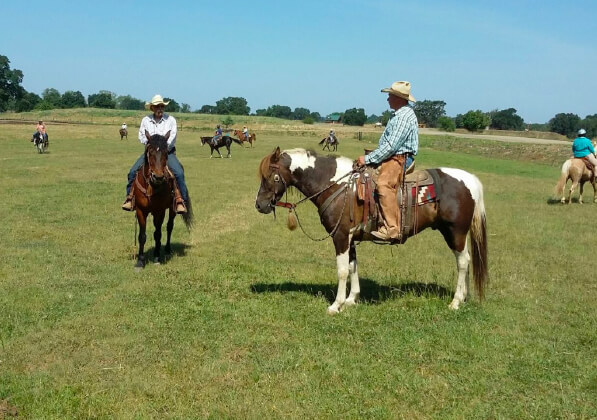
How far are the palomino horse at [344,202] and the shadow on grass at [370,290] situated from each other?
0.53 metres

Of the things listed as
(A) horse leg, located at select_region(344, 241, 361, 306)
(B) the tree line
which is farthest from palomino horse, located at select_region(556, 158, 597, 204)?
(B) the tree line

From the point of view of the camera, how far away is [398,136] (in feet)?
22.2

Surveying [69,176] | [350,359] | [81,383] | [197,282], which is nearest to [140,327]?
[81,383]

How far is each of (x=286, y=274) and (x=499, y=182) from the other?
18.6 m

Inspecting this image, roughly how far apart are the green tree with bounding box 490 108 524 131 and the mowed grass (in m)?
150

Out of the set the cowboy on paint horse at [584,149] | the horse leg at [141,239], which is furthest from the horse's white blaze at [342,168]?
the cowboy on paint horse at [584,149]

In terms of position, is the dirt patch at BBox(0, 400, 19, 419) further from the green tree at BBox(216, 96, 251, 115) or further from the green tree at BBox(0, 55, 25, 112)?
the green tree at BBox(216, 96, 251, 115)

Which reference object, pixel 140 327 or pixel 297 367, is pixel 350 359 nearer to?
pixel 297 367

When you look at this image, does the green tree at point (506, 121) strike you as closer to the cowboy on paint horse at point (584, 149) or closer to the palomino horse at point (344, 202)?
the cowboy on paint horse at point (584, 149)

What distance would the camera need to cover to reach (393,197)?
272 inches

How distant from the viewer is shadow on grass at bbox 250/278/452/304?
7.85 m

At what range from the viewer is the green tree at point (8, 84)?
11994 cm

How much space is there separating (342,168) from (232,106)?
182 metres

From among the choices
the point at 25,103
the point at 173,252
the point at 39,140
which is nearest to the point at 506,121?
the point at 25,103
